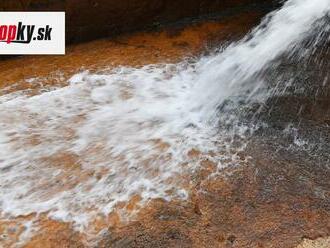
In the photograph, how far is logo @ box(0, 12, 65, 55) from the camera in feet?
12.3

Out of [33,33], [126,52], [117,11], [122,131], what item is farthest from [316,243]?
[33,33]

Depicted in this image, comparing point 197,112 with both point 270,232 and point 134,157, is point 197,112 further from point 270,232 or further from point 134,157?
point 270,232

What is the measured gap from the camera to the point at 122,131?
2963 mm

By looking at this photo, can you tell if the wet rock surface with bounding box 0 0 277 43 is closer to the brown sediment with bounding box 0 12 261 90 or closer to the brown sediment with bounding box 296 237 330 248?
the brown sediment with bounding box 0 12 261 90

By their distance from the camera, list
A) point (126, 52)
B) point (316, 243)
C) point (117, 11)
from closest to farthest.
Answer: point (316, 243) → point (126, 52) → point (117, 11)

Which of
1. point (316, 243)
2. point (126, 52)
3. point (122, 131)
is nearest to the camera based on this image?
point (316, 243)

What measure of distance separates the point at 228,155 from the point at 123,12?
1.83 metres

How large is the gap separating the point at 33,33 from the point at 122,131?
145cm

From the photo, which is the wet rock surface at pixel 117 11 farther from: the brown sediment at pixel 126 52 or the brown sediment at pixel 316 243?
the brown sediment at pixel 316 243

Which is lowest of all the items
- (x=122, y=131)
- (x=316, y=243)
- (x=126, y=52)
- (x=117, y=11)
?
(x=316, y=243)

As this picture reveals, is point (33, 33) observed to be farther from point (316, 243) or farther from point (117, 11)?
point (316, 243)

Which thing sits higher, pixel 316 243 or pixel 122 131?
pixel 122 131

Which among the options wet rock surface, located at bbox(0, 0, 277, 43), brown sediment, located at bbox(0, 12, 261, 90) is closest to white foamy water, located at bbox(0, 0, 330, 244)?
brown sediment, located at bbox(0, 12, 261, 90)

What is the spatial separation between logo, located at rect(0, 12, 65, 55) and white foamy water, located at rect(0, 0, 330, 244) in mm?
565
